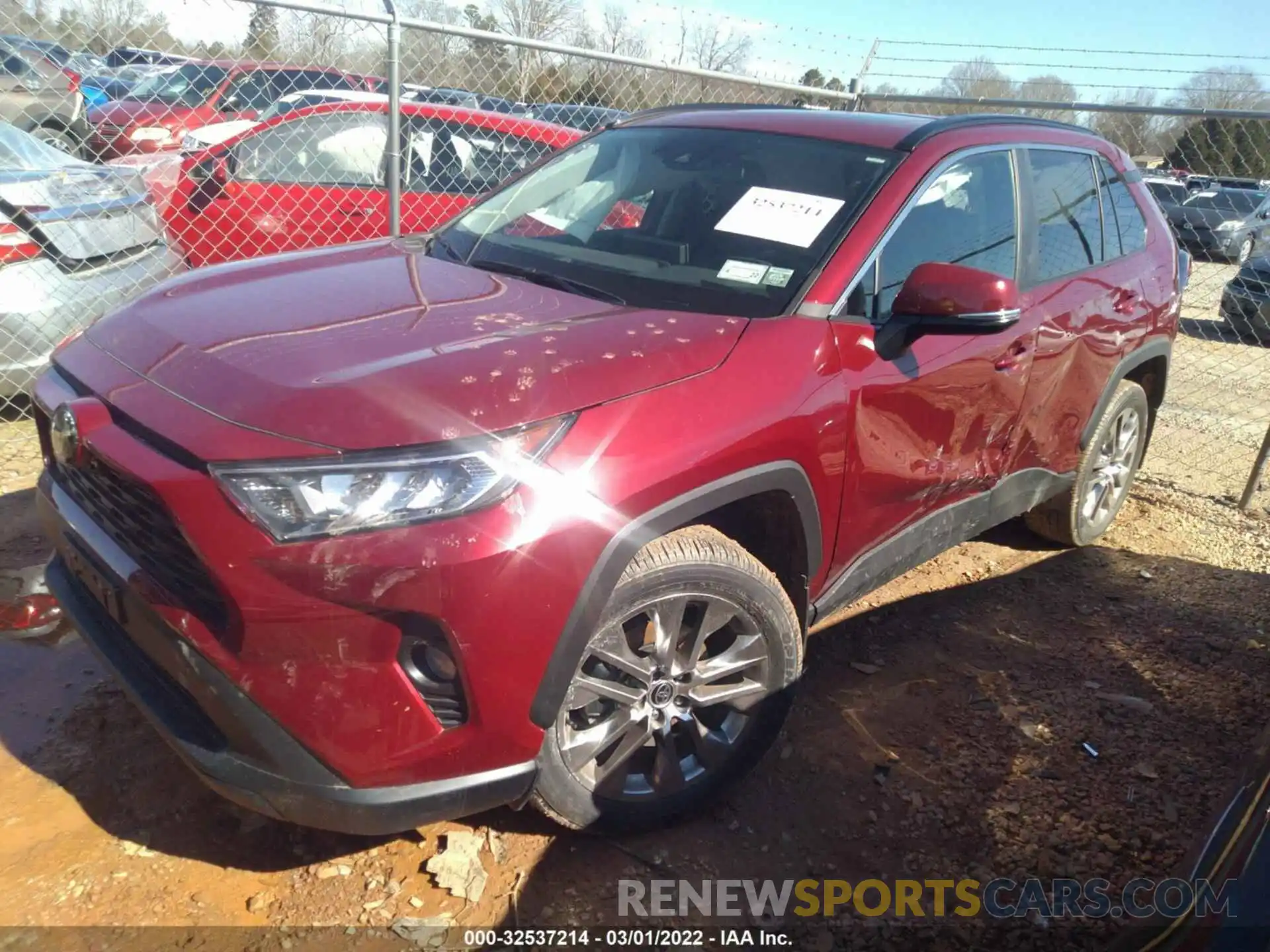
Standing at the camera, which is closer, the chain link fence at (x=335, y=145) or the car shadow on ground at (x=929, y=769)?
the car shadow on ground at (x=929, y=769)

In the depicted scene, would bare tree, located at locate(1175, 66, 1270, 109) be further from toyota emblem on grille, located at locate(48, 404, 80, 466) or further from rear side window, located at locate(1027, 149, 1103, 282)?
toyota emblem on grille, located at locate(48, 404, 80, 466)

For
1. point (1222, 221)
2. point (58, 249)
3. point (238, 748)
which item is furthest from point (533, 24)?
point (1222, 221)

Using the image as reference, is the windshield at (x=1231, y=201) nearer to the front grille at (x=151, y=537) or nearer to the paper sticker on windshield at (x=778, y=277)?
the paper sticker on windshield at (x=778, y=277)

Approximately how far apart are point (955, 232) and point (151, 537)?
252 cm

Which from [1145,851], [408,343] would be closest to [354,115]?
[408,343]

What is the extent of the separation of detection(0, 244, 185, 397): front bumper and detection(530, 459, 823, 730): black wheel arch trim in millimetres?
3291

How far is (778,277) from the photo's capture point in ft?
8.57

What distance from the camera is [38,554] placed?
362 cm

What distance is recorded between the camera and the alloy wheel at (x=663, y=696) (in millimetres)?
2248

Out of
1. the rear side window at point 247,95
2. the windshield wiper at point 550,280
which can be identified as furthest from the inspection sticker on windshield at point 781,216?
the rear side window at point 247,95

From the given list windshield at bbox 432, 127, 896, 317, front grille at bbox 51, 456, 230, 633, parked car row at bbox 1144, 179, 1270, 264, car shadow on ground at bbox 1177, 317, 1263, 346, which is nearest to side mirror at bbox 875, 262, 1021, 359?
windshield at bbox 432, 127, 896, 317

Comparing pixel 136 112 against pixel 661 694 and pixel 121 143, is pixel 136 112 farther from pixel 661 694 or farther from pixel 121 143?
pixel 661 694

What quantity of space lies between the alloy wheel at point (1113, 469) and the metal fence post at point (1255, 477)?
940 mm

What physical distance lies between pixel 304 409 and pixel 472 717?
0.71 metres
